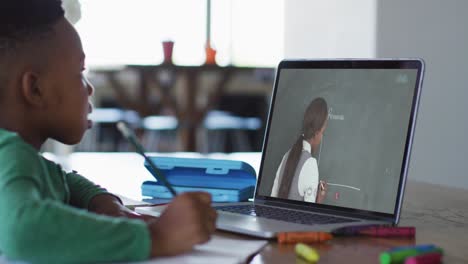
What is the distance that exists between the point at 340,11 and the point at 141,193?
3.04 ft

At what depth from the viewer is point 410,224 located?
1.08 metres

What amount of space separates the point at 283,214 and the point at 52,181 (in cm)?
33

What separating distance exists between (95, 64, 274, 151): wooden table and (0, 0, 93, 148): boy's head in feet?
14.7

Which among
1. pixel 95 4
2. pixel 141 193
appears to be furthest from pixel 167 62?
pixel 141 193

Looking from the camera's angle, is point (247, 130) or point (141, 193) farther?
point (247, 130)

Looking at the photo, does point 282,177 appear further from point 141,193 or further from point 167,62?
point 167,62

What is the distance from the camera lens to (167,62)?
5.47 meters

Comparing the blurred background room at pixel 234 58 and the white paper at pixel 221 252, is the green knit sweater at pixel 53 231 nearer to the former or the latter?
the white paper at pixel 221 252

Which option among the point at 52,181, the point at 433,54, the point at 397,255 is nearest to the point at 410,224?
the point at 397,255

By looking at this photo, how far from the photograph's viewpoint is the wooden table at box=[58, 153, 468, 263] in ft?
2.76

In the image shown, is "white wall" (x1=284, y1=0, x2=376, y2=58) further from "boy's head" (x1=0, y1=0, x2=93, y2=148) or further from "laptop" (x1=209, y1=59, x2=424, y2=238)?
"boy's head" (x1=0, y1=0, x2=93, y2=148)

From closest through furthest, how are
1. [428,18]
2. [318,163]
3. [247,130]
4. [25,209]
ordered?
[25,209] → [318,163] → [428,18] → [247,130]

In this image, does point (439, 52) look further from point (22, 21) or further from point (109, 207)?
point (22, 21)

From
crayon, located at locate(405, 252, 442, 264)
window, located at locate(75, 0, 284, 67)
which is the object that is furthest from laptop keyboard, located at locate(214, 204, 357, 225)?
window, located at locate(75, 0, 284, 67)
